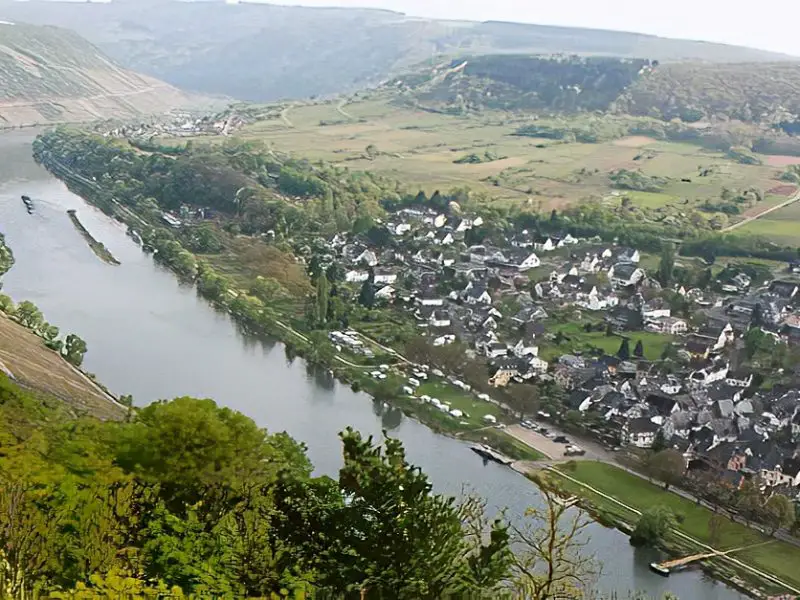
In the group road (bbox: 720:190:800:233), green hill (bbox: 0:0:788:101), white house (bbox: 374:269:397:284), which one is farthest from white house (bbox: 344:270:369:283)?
green hill (bbox: 0:0:788:101)

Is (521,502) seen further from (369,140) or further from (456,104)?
(456,104)

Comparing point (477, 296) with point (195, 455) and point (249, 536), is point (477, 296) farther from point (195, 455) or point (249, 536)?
point (249, 536)

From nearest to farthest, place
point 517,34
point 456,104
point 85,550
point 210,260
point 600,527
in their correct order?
point 85,550
point 600,527
point 210,260
point 456,104
point 517,34

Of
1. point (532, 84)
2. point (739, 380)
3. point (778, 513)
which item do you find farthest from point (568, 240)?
point (532, 84)

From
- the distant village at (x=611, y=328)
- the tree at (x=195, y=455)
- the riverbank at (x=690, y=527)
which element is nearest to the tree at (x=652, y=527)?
the riverbank at (x=690, y=527)

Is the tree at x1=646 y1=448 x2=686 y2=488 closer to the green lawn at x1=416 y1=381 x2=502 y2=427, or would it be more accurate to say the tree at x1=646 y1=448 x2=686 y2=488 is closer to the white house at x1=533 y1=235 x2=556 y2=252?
the green lawn at x1=416 y1=381 x2=502 y2=427

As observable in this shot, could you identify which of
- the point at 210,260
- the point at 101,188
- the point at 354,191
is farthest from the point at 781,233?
the point at 101,188
